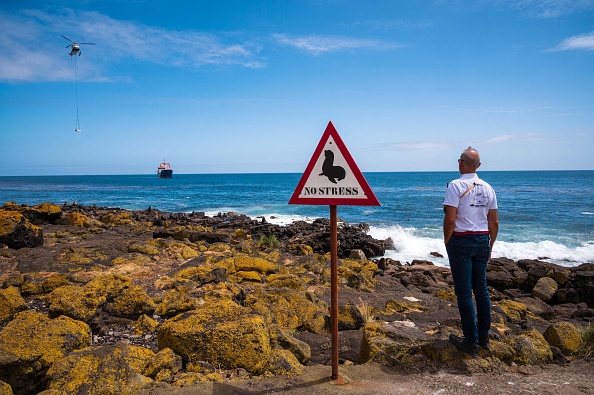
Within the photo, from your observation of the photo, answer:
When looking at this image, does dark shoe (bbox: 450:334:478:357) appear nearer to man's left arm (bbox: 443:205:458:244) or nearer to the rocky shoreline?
the rocky shoreline

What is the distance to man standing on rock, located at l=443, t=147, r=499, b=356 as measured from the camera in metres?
4.06

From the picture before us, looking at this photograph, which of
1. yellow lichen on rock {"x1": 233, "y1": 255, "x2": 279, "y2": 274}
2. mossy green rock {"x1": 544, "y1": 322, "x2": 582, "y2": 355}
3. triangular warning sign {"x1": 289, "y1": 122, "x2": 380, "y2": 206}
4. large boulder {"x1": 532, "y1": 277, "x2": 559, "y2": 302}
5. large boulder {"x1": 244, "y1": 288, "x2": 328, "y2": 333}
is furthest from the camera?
large boulder {"x1": 532, "y1": 277, "x2": 559, "y2": 302}

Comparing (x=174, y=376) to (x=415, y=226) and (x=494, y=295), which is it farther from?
(x=415, y=226)

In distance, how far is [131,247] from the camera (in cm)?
1154

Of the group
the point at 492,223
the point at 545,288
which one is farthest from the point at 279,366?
the point at 545,288

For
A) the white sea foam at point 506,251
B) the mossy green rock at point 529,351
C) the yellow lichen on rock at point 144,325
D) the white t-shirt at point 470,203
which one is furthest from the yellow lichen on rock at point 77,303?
the white sea foam at point 506,251

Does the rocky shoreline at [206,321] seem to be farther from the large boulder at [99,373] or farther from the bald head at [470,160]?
the bald head at [470,160]

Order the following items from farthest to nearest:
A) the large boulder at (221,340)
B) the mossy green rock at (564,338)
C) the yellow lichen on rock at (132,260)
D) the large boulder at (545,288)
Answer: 1. the large boulder at (545,288)
2. the yellow lichen on rock at (132,260)
3. the mossy green rock at (564,338)
4. the large boulder at (221,340)

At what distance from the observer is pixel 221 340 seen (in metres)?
4.02

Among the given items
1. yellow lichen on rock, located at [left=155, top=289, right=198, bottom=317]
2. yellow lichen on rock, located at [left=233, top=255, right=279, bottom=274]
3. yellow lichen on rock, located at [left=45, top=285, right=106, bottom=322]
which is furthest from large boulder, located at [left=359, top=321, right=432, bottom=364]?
yellow lichen on rock, located at [left=233, top=255, right=279, bottom=274]

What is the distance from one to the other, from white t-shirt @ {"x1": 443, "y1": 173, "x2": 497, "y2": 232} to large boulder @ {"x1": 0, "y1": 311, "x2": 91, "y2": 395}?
4.41 metres

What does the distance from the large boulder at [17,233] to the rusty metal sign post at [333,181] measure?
11526mm

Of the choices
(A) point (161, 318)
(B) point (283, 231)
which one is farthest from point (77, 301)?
(B) point (283, 231)

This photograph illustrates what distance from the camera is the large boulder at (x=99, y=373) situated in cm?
338
